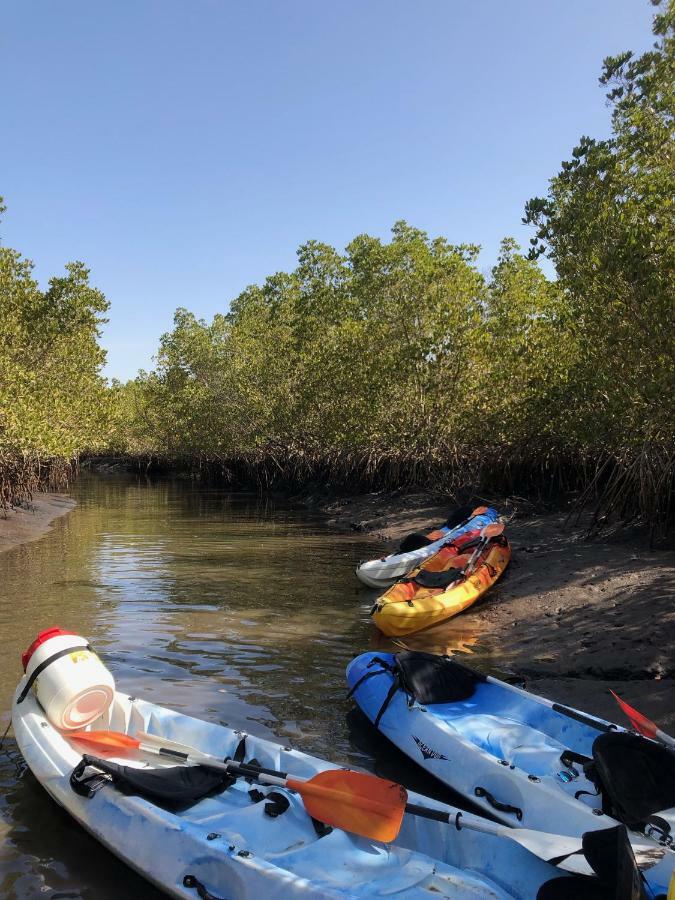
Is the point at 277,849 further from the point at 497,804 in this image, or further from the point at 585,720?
the point at 585,720

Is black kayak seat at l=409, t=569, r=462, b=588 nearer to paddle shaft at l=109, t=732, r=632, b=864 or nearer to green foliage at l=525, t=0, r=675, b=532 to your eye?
green foliage at l=525, t=0, r=675, b=532

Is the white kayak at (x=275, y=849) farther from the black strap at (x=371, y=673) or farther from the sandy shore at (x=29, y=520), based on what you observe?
the sandy shore at (x=29, y=520)

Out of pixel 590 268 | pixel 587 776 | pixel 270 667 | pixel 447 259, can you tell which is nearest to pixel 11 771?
pixel 270 667

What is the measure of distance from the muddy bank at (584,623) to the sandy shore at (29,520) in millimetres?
10418

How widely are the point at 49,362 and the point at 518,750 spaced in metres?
18.3

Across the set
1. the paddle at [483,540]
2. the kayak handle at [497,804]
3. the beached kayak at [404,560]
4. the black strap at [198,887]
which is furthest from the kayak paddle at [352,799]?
the beached kayak at [404,560]

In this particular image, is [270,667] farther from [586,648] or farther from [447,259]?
[447,259]

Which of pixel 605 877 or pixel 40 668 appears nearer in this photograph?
pixel 605 877

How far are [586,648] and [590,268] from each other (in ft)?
18.2

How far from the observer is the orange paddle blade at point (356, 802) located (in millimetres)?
3336

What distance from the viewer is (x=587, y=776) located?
4.19 m

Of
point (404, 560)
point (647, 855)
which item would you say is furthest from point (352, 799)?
point (404, 560)

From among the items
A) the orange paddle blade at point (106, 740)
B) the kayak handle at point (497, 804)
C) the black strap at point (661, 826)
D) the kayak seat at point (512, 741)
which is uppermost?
the orange paddle blade at point (106, 740)

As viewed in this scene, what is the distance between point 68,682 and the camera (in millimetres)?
4699
